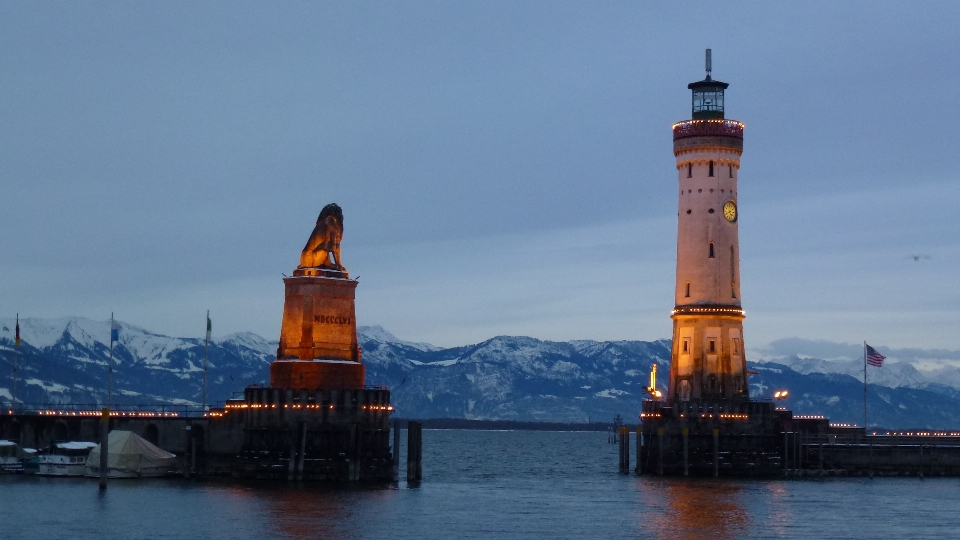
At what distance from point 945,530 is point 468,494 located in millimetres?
34222

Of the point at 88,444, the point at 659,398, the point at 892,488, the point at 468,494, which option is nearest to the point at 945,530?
the point at 892,488

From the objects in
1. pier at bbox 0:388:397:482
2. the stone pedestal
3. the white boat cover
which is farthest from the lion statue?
the white boat cover

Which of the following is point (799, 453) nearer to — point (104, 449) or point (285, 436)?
point (285, 436)

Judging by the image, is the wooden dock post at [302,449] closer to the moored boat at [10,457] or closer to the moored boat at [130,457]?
the moored boat at [130,457]

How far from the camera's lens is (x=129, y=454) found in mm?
103688

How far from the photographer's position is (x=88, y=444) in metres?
107

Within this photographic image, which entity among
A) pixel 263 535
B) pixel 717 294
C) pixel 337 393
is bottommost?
pixel 263 535

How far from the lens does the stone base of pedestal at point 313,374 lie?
102m

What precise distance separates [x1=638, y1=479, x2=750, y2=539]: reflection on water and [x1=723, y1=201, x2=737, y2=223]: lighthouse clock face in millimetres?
20309

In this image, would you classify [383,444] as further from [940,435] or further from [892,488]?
[940,435]

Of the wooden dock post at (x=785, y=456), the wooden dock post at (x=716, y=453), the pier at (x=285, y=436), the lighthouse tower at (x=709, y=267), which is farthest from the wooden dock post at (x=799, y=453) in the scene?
the pier at (x=285, y=436)

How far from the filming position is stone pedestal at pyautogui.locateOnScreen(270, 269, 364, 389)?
333ft

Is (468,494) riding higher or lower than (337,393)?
lower

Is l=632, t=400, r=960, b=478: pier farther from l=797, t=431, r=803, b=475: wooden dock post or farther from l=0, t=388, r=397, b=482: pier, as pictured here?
l=0, t=388, r=397, b=482: pier
